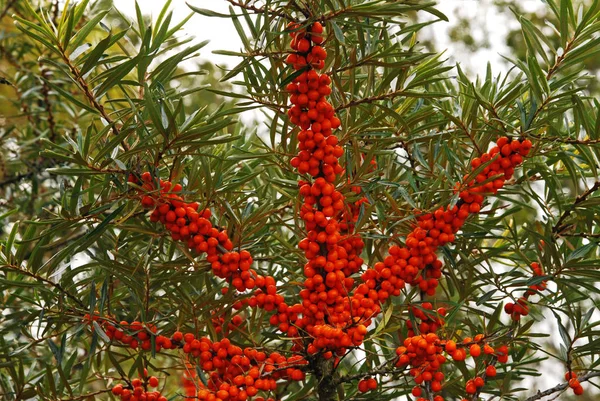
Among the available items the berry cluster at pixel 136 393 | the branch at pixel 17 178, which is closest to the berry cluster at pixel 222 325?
the berry cluster at pixel 136 393

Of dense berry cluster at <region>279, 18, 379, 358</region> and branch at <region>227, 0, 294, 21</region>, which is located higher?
branch at <region>227, 0, 294, 21</region>

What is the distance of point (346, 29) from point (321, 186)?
0.79 ft

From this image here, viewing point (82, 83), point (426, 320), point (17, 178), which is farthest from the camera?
point (17, 178)

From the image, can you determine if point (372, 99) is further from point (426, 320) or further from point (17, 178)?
point (17, 178)

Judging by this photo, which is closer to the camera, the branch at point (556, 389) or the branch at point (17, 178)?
the branch at point (556, 389)

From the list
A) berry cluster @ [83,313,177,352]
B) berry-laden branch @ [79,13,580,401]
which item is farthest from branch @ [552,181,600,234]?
berry cluster @ [83,313,177,352]

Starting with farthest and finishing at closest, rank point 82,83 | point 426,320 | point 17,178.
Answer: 1. point 17,178
2. point 426,320
3. point 82,83

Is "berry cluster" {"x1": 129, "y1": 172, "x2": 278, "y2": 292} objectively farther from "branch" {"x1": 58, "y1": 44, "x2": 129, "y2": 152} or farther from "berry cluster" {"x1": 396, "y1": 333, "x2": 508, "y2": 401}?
"berry cluster" {"x1": 396, "y1": 333, "x2": 508, "y2": 401}

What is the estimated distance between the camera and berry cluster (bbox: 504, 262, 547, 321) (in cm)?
98

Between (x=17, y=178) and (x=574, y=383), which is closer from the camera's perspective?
(x=574, y=383)

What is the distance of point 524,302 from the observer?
1000mm

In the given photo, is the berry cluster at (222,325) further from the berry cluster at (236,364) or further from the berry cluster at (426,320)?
the berry cluster at (426,320)

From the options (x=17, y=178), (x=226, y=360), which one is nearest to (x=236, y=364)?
(x=226, y=360)

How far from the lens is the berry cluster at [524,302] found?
38.6 inches
